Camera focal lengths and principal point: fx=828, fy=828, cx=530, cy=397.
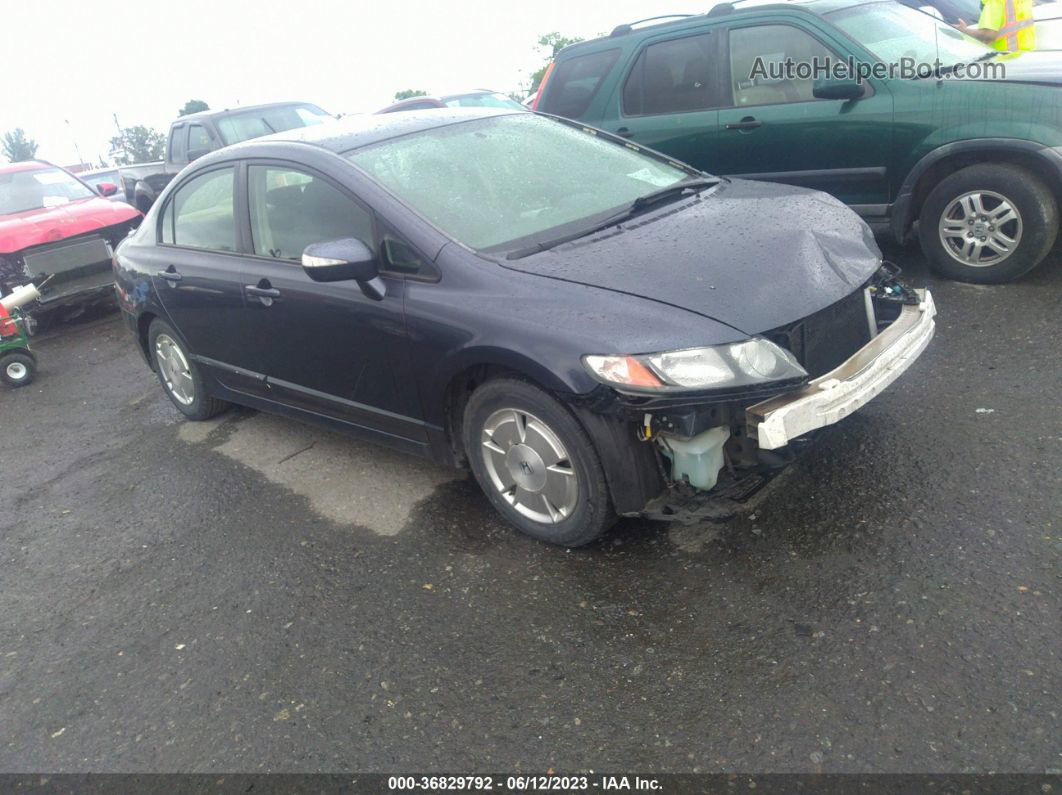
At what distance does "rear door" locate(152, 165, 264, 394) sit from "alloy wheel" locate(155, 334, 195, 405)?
0.33m

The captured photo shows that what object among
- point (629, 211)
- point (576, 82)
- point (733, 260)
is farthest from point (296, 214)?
point (576, 82)

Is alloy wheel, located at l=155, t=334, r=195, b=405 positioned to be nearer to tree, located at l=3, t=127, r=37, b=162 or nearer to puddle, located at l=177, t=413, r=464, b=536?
puddle, located at l=177, t=413, r=464, b=536

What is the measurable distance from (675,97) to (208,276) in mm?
3784

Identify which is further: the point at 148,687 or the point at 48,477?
the point at 48,477

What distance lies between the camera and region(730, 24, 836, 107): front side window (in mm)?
5699

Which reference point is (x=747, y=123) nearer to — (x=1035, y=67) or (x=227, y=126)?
(x=1035, y=67)

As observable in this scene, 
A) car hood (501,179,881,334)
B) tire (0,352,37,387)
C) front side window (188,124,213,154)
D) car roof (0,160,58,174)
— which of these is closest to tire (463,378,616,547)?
car hood (501,179,881,334)

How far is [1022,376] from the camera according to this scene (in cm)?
419

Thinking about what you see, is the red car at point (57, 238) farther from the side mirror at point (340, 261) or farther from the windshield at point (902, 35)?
the windshield at point (902, 35)

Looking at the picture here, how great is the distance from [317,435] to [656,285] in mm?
2711

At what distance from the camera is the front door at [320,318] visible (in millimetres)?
3645

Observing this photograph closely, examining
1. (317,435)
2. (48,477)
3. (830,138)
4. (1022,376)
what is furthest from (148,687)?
(830,138)

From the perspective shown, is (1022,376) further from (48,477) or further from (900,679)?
(48,477)

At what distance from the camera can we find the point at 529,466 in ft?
10.9
